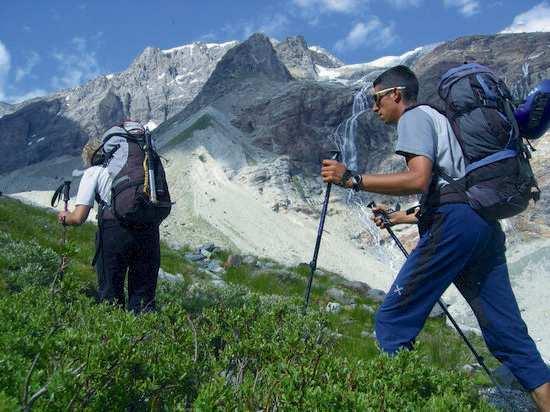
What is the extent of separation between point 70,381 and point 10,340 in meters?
0.64

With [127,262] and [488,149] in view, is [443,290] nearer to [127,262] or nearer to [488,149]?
[488,149]

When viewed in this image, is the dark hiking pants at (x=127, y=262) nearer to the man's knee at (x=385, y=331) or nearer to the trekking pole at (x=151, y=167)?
the trekking pole at (x=151, y=167)

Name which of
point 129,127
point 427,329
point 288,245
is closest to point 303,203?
point 288,245

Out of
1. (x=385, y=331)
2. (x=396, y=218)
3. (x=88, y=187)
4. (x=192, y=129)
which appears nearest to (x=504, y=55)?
(x=192, y=129)

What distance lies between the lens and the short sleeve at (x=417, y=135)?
4.52 m

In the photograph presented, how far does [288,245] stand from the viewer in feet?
224

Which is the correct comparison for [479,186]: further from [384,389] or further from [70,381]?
[70,381]

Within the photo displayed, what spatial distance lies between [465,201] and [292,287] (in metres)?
11.7

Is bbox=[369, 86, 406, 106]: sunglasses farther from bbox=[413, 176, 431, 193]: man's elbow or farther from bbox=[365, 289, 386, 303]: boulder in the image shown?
bbox=[365, 289, 386, 303]: boulder

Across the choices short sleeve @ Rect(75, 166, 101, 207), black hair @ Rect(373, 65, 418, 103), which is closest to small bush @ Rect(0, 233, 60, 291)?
short sleeve @ Rect(75, 166, 101, 207)

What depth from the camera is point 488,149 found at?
4.59 m

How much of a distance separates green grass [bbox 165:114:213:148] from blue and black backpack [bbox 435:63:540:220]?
85971mm

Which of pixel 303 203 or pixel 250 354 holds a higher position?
pixel 250 354

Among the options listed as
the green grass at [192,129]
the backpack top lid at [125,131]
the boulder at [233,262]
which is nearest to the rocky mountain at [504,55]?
the green grass at [192,129]
